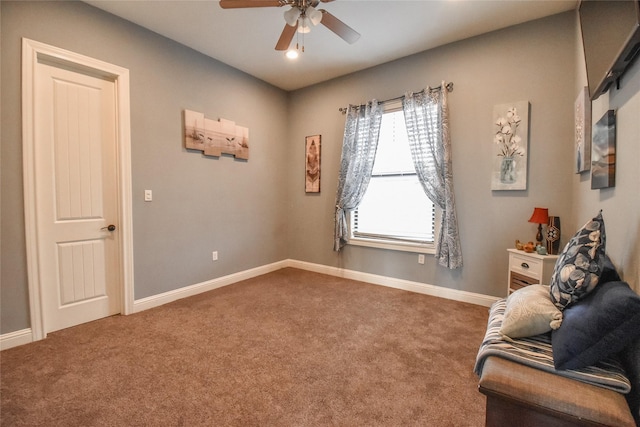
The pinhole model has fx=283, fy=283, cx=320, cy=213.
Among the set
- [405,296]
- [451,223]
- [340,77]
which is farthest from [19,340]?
[340,77]

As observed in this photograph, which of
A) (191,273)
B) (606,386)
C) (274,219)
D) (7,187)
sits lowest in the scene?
(191,273)

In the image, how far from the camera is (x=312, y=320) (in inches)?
108

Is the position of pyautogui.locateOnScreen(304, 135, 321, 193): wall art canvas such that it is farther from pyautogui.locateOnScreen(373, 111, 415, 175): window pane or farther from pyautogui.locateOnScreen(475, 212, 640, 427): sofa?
pyautogui.locateOnScreen(475, 212, 640, 427): sofa

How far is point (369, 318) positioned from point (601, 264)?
1.92 m

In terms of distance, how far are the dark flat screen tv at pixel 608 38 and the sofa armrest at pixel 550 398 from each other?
1346mm

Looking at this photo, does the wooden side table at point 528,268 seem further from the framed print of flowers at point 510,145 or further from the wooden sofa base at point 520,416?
the wooden sofa base at point 520,416

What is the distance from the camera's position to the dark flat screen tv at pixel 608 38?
1.16m

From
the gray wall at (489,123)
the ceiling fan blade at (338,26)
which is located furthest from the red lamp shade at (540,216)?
the ceiling fan blade at (338,26)

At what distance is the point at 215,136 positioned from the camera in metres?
3.57

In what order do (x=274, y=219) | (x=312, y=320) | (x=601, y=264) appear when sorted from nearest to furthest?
(x=601, y=264)
(x=312, y=320)
(x=274, y=219)

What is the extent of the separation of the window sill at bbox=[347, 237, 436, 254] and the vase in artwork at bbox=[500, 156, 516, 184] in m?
1.05

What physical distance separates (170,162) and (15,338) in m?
1.95

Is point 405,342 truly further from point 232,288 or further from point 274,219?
point 274,219

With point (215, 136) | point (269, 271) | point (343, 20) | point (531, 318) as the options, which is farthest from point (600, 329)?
point (269, 271)
